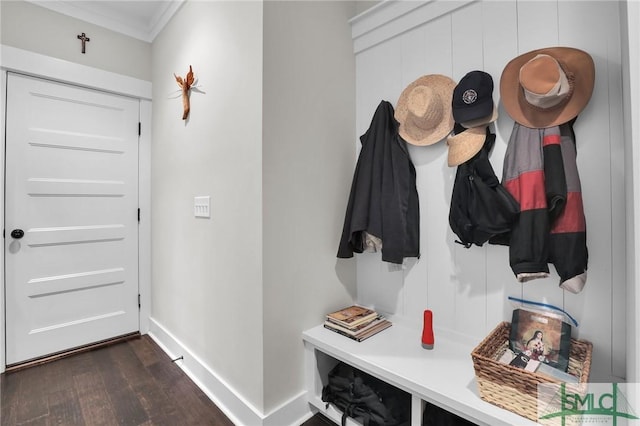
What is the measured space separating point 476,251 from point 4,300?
3.03 meters

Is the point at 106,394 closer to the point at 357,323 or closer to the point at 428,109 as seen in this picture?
the point at 357,323

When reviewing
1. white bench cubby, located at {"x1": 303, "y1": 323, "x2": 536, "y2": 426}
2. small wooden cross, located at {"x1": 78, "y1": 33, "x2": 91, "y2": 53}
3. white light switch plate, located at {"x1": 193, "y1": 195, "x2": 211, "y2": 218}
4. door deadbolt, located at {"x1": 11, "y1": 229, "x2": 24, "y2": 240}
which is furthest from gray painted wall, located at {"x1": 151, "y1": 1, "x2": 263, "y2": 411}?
door deadbolt, located at {"x1": 11, "y1": 229, "x2": 24, "y2": 240}

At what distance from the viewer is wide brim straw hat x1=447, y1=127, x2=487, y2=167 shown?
1346mm

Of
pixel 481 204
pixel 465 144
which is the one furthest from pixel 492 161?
pixel 481 204

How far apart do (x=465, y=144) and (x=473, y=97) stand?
0.68 feet

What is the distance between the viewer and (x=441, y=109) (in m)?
1.49

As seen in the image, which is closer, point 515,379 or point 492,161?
point 515,379

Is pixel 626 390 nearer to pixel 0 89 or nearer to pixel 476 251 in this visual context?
pixel 476 251

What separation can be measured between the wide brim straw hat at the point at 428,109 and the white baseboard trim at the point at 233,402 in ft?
4.99

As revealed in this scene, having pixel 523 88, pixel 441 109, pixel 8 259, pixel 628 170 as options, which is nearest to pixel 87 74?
pixel 8 259

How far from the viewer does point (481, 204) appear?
126cm

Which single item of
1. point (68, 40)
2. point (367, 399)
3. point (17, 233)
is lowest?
point (367, 399)

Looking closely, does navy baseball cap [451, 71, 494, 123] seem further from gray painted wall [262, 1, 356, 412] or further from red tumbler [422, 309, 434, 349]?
red tumbler [422, 309, 434, 349]

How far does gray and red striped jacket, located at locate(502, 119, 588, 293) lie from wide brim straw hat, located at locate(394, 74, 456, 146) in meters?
0.42
